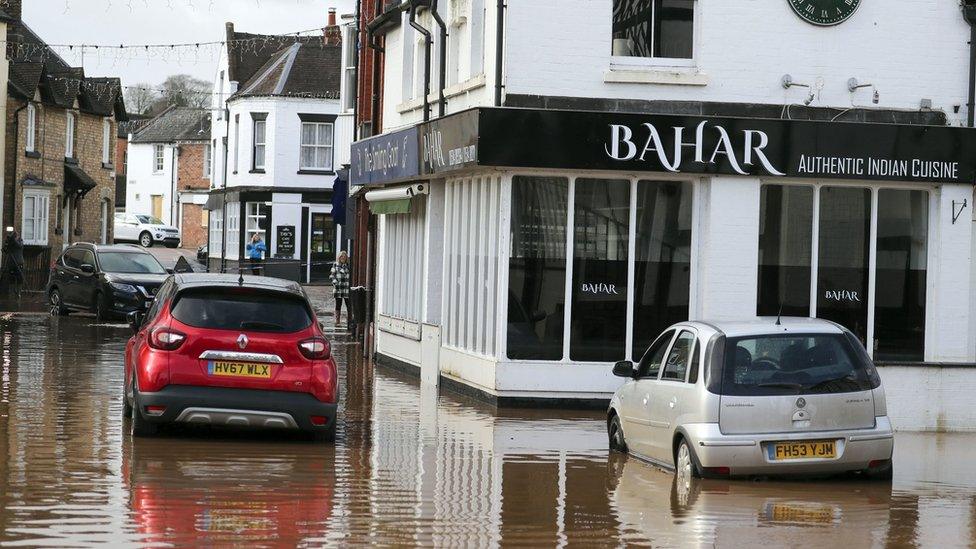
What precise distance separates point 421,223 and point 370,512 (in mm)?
14741

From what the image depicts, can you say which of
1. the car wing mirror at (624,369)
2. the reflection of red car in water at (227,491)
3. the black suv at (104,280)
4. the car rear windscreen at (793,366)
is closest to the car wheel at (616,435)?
the car wing mirror at (624,369)

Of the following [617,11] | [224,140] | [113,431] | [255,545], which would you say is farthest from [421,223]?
[224,140]

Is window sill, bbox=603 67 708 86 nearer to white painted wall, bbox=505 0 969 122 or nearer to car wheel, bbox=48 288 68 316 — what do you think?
white painted wall, bbox=505 0 969 122

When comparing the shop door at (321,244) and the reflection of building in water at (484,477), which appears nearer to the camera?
the reflection of building in water at (484,477)

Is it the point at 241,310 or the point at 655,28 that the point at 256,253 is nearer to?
the point at 655,28

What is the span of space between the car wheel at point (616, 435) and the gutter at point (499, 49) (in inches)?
219

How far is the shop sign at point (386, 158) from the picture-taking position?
23.0m

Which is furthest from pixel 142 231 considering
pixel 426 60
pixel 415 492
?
pixel 415 492

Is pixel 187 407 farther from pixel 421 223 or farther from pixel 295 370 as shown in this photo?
pixel 421 223

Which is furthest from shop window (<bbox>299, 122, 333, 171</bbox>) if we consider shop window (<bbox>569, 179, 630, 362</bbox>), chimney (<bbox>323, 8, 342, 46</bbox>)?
shop window (<bbox>569, 179, 630, 362</bbox>)

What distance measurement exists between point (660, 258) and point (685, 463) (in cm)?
690

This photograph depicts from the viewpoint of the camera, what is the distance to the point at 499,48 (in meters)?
18.7

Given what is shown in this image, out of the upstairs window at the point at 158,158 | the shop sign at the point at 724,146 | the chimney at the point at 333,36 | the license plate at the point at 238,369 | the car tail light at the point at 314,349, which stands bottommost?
the license plate at the point at 238,369

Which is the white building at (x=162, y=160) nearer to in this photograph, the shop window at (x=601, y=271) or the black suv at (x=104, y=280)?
the black suv at (x=104, y=280)
